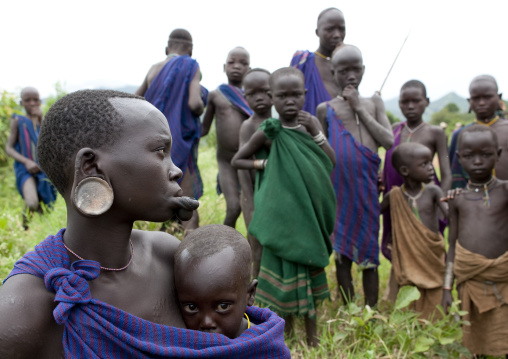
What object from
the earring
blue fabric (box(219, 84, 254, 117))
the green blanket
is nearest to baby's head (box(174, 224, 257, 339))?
the earring

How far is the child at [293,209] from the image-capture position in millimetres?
3105

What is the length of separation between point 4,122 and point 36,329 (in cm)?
877

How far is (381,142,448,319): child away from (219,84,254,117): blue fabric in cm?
145

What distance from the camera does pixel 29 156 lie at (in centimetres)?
664

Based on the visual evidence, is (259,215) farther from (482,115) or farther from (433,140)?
(482,115)

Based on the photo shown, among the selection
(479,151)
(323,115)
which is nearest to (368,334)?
(479,151)

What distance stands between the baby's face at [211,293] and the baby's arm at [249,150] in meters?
1.99

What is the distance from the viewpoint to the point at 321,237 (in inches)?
123

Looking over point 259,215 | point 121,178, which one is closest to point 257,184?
point 259,215

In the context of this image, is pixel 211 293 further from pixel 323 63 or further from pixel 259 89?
pixel 323 63

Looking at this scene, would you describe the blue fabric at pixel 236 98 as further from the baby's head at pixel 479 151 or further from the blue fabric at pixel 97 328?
the blue fabric at pixel 97 328

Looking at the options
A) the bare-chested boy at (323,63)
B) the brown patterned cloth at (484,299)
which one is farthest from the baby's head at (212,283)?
the bare-chested boy at (323,63)

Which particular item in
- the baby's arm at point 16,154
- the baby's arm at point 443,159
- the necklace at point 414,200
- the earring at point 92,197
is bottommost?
the baby's arm at point 16,154

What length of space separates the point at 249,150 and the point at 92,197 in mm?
2333
